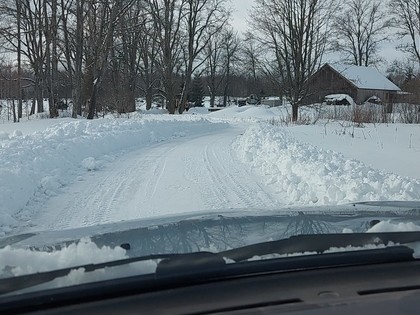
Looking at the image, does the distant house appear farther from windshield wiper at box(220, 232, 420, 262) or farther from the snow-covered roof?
windshield wiper at box(220, 232, 420, 262)

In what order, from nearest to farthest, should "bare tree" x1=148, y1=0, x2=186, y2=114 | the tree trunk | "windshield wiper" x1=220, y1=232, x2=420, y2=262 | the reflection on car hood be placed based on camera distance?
"windshield wiper" x1=220, y1=232, x2=420, y2=262
the reflection on car hood
the tree trunk
"bare tree" x1=148, y1=0, x2=186, y2=114

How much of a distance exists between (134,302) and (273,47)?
104ft

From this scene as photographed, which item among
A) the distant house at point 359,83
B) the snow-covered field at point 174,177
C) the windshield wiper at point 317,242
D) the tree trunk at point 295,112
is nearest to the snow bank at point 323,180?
the snow-covered field at point 174,177

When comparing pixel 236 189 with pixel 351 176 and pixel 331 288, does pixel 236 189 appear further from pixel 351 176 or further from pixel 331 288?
pixel 331 288

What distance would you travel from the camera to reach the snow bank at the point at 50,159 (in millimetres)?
7047

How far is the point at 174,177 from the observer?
9.68 meters

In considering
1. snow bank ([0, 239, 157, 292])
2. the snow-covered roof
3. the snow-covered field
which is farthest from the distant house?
snow bank ([0, 239, 157, 292])

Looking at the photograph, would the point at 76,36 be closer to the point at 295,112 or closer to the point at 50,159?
the point at 295,112

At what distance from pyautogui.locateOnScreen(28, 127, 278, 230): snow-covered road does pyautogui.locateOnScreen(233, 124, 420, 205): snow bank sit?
400 millimetres

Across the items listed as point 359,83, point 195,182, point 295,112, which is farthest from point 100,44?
point 359,83

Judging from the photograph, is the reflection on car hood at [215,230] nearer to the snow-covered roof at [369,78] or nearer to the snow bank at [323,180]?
the snow bank at [323,180]

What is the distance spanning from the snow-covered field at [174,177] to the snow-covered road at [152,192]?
0.6 inches

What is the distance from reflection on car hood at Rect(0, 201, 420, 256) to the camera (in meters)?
2.66

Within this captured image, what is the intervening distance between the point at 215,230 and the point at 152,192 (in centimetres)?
528
